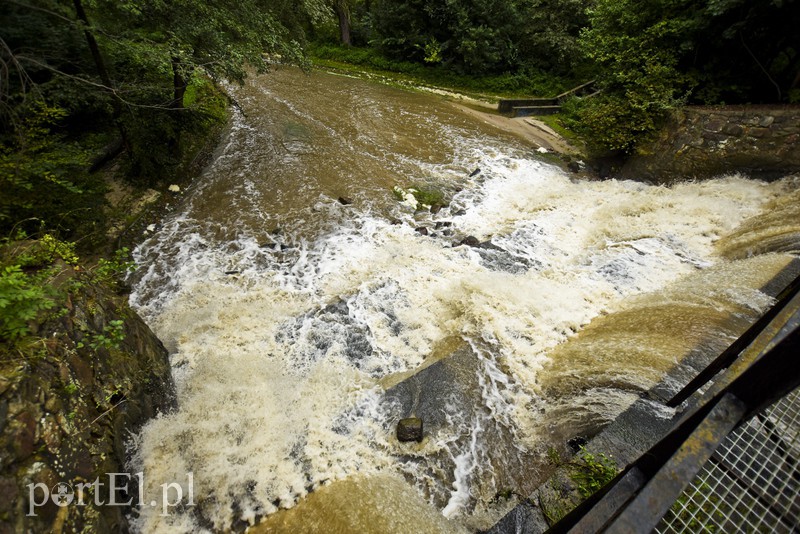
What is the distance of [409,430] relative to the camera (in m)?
4.49

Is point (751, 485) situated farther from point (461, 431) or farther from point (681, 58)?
point (681, 58)

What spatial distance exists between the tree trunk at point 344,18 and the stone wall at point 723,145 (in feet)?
63.7

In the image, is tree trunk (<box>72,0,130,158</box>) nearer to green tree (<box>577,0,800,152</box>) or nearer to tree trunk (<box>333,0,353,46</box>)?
green tree (<box>577,0,800,152</box>)

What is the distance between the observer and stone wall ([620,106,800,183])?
852 cm

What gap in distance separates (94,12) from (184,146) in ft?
11.1

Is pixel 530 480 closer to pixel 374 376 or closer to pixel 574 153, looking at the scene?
pixel 374 376

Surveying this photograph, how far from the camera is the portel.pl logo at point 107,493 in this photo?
266 cm

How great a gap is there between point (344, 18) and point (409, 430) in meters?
25.5

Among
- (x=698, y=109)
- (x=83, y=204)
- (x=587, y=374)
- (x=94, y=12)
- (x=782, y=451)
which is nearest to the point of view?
(x=782, y=451)

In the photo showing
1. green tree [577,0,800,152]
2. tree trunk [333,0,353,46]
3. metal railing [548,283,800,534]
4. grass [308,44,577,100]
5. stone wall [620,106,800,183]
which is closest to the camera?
metal railing [548,283,800,534]

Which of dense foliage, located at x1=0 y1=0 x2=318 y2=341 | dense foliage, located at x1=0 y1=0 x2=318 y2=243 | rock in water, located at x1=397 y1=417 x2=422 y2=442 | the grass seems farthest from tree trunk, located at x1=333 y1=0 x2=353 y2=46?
rock in water, located at x1=397 y1=417 x2=422 y2=442

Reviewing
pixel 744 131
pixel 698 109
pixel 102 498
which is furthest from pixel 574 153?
pixel 102 498

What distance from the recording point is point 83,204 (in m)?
6.62

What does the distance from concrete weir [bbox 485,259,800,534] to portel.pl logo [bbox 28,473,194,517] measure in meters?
3.35
